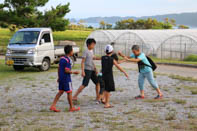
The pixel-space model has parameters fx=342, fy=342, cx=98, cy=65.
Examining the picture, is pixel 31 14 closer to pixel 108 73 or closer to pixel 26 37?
pixel 26 37

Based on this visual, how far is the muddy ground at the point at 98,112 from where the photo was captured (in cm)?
595

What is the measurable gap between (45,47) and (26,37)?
1.04m

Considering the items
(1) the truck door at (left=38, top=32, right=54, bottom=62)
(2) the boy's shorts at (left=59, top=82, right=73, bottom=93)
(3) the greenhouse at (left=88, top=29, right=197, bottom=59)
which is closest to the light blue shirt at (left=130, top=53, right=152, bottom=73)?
(2) the boy's shorts at (left=59, top=82, right=73, bottom=93)

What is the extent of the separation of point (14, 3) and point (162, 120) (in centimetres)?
3357

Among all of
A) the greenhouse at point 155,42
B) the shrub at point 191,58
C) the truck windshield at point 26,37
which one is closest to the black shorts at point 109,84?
the truck windshield at point 26,37

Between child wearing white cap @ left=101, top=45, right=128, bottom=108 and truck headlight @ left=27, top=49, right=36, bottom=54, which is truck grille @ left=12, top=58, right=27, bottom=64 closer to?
truck headlight @ left=27, top=49, right=36, bottom=54

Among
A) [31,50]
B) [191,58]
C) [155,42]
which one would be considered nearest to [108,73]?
[31,50]

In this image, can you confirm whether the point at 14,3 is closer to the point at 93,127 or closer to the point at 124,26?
the point at 93,127

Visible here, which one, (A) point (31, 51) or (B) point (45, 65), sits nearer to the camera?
(A) point (31, 51)

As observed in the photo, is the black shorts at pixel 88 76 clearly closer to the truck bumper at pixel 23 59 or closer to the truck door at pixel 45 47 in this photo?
the truck bumper at pixel 23 59

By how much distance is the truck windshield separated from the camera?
16.3 m

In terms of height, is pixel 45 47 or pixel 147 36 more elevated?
pixel 45 47

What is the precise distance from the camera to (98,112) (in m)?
7.19

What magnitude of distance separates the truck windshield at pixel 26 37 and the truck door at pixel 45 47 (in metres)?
0.32
